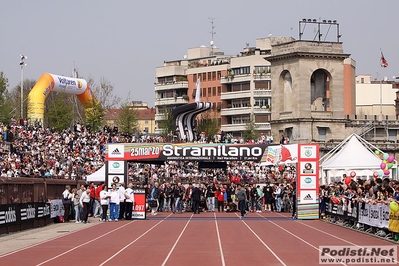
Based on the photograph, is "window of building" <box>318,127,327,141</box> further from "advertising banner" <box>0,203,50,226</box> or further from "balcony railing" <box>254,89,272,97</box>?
"advertising banner" <box>0,203,50,226</box>

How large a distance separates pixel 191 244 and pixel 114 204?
1426 centimetres

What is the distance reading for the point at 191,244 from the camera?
2538 centimetres

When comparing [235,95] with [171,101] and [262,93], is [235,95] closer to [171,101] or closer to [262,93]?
[262,93]

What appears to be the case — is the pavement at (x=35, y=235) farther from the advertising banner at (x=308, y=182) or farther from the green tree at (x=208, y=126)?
the green tree at (x=208, y=126)

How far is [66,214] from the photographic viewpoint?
38156mm

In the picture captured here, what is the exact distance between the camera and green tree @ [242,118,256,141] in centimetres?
10512

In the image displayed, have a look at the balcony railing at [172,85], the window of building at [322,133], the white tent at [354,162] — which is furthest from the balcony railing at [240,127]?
the white tent at [354,162]

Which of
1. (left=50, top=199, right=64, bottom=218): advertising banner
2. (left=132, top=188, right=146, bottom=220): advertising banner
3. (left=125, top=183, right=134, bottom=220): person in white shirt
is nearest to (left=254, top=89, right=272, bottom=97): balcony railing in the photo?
(left=132, top=188, right=146, bottom=220): advertising banner

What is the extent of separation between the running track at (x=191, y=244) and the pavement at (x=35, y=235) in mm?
417

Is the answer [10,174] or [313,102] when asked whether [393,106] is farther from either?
[10,174]

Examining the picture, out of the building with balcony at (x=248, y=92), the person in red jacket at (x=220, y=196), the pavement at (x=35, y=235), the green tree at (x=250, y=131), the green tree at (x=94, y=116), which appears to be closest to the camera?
the pavement at (x=35, y=235)

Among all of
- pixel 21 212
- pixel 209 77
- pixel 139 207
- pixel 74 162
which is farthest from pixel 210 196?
pixel 209 77

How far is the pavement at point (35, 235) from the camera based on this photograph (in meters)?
24.8

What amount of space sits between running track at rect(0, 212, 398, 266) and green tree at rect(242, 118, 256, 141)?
224 feet
